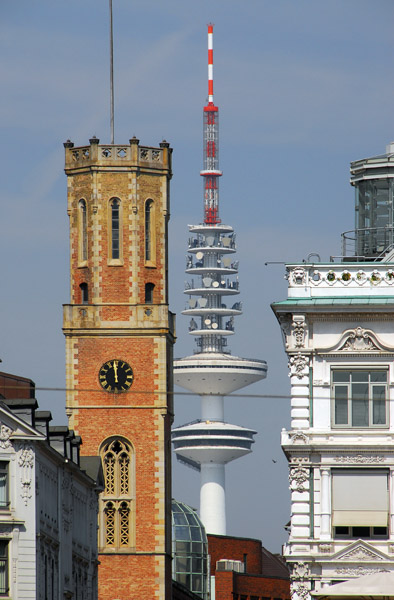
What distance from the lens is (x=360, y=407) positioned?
176 ft

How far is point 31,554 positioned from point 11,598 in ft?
5.09

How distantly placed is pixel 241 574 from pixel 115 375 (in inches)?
1722

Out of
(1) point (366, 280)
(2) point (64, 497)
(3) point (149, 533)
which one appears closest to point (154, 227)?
(3) point (149, 533)

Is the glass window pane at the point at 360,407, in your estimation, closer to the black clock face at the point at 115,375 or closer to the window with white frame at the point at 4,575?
the window with white frame at the point at 4,575

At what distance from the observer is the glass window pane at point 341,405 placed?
53719 mm

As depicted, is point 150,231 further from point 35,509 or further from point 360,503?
point 360,503

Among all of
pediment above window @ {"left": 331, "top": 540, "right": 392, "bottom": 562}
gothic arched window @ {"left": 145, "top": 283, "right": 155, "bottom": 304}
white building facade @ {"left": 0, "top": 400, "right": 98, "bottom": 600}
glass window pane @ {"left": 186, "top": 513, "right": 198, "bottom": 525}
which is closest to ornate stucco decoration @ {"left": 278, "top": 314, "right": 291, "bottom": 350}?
pediment above window @ {"left": 331, "top": 540, "right": 392, "bottom": 562}

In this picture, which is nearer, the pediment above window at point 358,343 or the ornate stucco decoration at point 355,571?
the ornate stucco decoration at point 355,571

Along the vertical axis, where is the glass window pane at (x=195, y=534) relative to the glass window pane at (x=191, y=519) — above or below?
below

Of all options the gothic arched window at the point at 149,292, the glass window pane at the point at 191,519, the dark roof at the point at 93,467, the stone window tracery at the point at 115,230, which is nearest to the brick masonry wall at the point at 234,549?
the glass window pane at the point at 191,519

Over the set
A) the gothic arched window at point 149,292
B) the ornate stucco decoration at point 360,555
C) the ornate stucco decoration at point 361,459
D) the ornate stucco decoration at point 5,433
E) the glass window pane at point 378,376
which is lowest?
the ornate stucco decoration at point 360,555

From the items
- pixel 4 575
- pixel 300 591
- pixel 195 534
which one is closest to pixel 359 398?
pixel 300 591

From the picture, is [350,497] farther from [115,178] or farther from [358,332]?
[115,178]

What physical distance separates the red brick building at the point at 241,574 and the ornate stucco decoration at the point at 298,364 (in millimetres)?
84381
